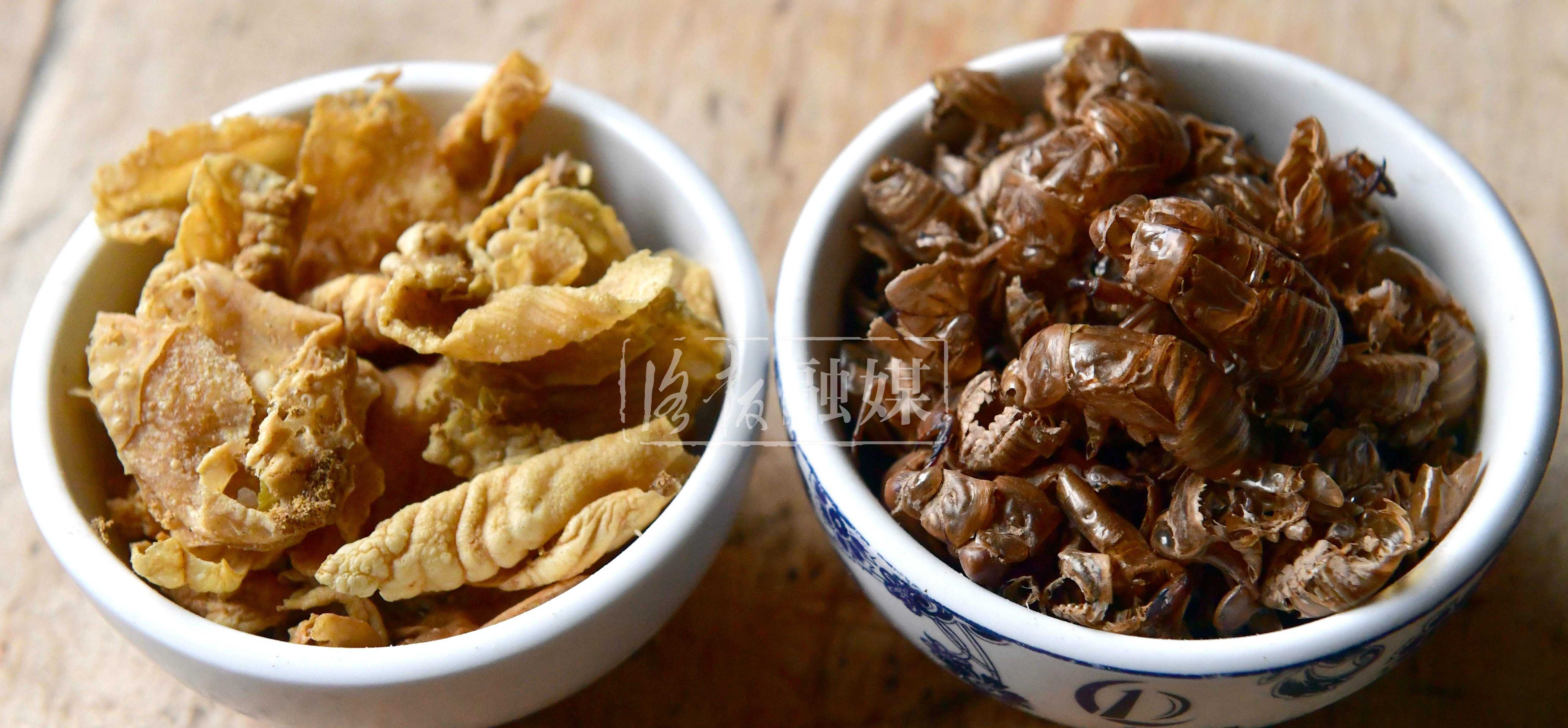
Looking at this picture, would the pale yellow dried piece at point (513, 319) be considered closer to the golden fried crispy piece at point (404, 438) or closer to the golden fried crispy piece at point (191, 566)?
the golden fried crispy piece at point (404, 438)

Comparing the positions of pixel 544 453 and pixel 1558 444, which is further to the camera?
pixel 1558 444

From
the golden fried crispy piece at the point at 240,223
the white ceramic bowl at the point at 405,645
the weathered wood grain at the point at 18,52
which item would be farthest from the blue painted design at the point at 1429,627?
the weathered wood grain at the point at 18,52

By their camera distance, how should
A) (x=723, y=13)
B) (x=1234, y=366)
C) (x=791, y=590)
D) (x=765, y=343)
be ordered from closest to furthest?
1. (x=1234, y=366)
2. (x=765, y=343)
3. (x=791, y=590)
4. (x=723, y=13)

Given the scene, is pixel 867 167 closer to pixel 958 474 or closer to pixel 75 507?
pixel 958 474

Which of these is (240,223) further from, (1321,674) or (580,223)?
(1321,674)

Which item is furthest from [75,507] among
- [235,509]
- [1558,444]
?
[1558,444]

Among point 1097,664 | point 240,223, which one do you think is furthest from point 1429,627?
point 240,223

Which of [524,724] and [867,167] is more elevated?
[867,167]
